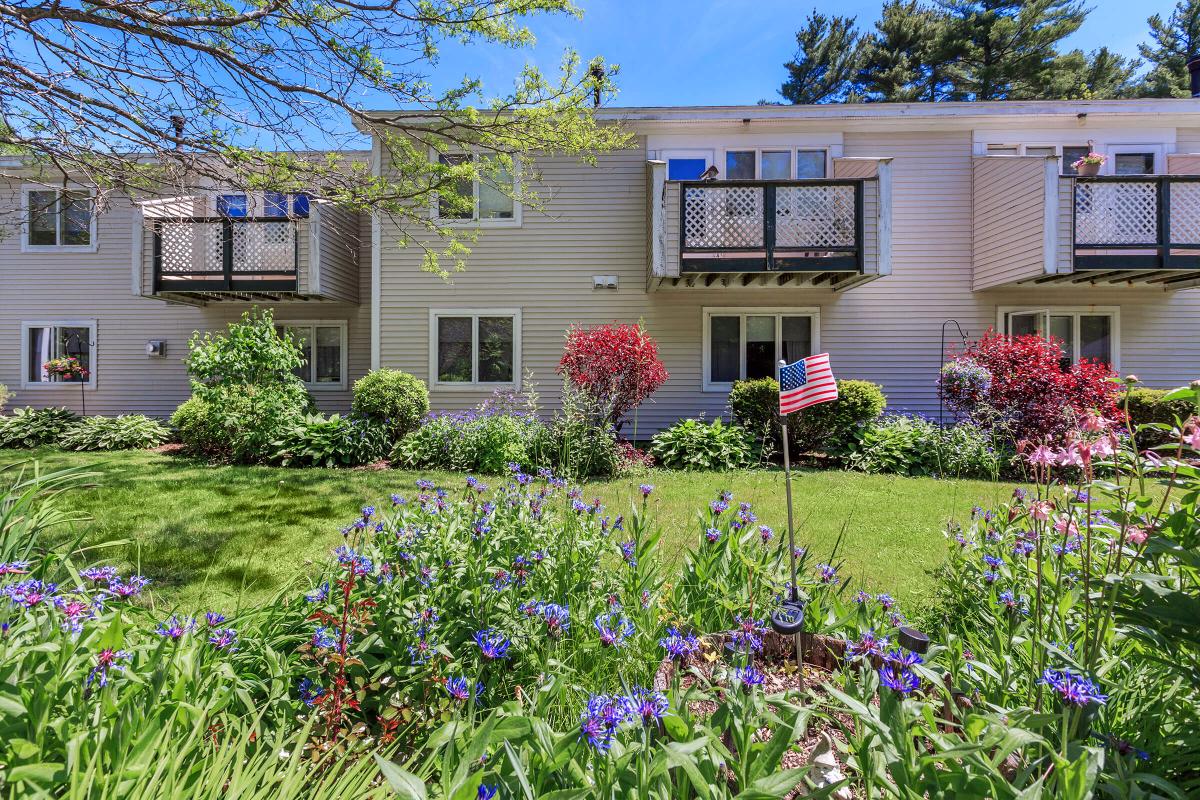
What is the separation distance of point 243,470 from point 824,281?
10223 millimetres

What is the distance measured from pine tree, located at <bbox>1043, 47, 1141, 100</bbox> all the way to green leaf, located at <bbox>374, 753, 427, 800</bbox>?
31580mm

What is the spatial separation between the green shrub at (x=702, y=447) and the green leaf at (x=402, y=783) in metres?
7.48

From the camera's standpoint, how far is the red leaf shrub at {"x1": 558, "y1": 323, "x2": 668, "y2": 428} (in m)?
8.67

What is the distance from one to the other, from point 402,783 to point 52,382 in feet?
52.4

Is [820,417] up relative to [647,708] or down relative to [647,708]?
up

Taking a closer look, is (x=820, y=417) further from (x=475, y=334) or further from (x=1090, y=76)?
(x=1090, y=76)

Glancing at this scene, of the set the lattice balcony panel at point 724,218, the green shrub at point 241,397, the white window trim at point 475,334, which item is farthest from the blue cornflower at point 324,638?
the white window trim at point 475,334

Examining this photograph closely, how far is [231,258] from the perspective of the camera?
10.7m

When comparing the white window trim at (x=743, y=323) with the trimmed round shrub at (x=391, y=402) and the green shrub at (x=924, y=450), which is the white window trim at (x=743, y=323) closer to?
the green shrub at (x=924, y=450)

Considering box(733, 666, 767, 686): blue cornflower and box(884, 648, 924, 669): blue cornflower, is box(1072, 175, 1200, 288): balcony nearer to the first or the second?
box(884, 648, 924, 669): blue cornflower

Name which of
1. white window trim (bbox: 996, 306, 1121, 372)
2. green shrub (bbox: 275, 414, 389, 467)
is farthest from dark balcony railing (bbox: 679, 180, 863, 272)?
green shrub (bbox: 275, 414, 389, 467)

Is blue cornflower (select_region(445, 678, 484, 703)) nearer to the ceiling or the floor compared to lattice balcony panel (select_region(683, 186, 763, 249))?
nearer to the floor

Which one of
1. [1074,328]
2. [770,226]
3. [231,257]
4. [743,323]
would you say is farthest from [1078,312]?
[231,257]

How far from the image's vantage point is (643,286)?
10719mm
